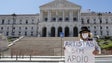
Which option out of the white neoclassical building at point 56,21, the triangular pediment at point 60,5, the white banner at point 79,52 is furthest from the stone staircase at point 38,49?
the triangular pediment at point 60,5

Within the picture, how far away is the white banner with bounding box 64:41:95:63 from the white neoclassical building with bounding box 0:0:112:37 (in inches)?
3027

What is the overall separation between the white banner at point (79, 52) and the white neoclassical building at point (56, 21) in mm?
76877

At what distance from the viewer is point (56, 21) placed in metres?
85.3

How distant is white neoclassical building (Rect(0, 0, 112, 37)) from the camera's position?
84.2 metres

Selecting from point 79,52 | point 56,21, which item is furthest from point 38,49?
point 56,21

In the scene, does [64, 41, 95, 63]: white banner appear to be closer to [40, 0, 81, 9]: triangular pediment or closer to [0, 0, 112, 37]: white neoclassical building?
[0, 0, 112, 37]: white neoclassical building

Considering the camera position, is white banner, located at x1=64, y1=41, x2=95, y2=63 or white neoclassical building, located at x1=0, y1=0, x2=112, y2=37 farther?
white neoclassical building, located at x1=0, y1=0, x2=112, y2=37

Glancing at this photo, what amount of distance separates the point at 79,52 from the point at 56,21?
79311mm

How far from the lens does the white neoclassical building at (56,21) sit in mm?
84250

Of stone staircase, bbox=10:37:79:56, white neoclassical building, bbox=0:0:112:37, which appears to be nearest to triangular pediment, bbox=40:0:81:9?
white neoclassical building, bbox=0:0:112:37

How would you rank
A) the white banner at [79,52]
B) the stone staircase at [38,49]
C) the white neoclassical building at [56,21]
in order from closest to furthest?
the white banner at [79,52] < the stone staircase at [38,49] < the white neoclassical building at [56,21]

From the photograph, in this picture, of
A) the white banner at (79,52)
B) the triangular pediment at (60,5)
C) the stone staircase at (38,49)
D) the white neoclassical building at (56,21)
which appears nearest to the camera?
the white banner at (79,52)

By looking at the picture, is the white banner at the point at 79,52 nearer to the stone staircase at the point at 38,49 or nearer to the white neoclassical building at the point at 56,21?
the stone staircase at the point at 38,49

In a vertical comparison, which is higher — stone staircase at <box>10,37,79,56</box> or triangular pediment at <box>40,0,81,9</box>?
triangular pediment at <box>40,0,81,9</box>
